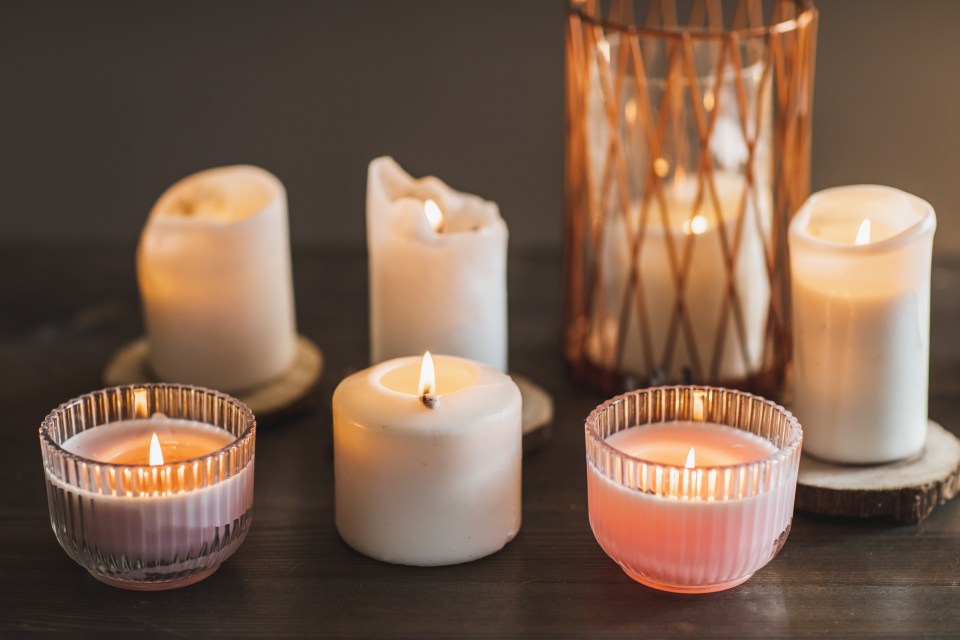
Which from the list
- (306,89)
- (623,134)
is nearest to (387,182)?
(623,134)

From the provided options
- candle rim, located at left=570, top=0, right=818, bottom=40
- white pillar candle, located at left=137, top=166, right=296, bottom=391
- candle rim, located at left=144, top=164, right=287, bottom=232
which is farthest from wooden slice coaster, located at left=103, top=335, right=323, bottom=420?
candle rim, located at left=570, top=0, right=818, bottom=40

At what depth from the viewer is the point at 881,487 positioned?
80cm

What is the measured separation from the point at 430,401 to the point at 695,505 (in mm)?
160

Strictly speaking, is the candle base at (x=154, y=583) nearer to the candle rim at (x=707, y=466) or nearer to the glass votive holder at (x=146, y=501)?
the glass votive holder at (x=146, y=501)

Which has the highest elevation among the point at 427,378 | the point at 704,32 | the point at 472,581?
the point at 704,32

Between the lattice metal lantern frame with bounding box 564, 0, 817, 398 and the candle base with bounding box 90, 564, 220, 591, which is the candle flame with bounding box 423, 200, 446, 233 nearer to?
the lattice metal lantern frame with bounding box 564, 0, 817, 398

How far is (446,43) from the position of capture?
1.35 metres

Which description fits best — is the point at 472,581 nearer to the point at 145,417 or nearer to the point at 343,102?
the point at 145,417

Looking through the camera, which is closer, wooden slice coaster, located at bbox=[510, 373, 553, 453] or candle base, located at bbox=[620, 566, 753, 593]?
candle base, located at bbox=[620, 566, 753, 593]

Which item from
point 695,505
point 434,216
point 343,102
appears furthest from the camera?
point 343,102

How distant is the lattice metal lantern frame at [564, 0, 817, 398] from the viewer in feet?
3.02

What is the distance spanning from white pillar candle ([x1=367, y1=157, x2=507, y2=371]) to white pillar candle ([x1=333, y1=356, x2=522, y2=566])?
106mm

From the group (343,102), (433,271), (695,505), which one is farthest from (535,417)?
(343,102)

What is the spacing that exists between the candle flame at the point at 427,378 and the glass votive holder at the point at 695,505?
97 millimetres
